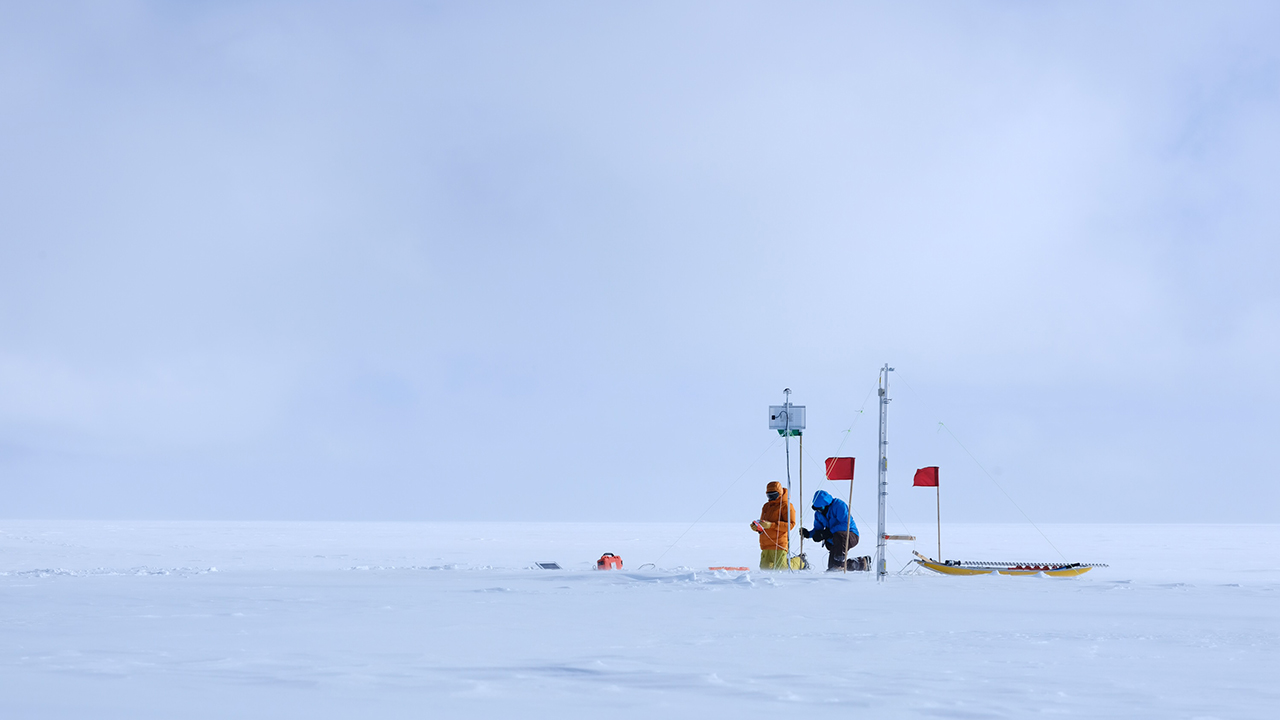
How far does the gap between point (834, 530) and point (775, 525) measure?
1.09 metres

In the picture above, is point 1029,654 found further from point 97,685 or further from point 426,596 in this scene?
point 426,596

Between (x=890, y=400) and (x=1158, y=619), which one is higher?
(x=890, y=400)

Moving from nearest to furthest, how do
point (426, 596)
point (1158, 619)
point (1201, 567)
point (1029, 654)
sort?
1. point (1029, 654)
2. point (1158, 619)
3. point (426, 596)
4. point (1201, 567)

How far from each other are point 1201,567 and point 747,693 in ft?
73.1

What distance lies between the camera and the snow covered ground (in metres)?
6.59

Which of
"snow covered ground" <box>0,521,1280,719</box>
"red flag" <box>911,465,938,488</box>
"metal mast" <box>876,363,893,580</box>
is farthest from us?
"red flag" <box>911,465,938,488</box>

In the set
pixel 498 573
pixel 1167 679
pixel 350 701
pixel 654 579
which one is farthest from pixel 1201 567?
pixel 350 701

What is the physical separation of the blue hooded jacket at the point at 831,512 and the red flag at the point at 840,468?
72 cm

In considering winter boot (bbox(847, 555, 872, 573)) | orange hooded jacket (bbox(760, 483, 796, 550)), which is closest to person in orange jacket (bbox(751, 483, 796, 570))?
orange hooded jacket (bbox(760, 483, 796, 550))

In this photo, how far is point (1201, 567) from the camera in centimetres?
2517

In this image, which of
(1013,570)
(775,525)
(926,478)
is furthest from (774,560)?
(1013,570)

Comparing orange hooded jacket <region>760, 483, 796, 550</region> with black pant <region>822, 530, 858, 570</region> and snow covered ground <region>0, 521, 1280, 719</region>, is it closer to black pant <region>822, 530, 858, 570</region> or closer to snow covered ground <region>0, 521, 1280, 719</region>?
black pant <region>822, 530, 858, 570</region>

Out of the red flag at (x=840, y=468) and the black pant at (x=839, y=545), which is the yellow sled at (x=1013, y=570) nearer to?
the black pant at (x=839, y=545)

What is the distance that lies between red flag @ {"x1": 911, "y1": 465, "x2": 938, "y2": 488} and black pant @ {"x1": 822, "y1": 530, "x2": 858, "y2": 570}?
1471 mm
